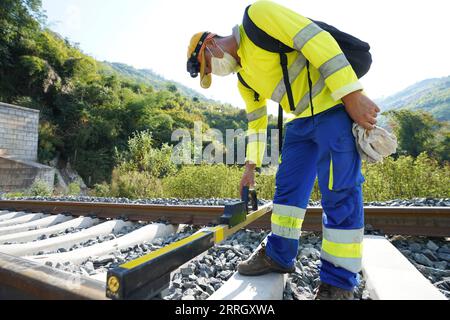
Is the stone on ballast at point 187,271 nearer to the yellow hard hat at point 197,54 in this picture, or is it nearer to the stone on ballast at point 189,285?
the stone on ballast at point 189,285

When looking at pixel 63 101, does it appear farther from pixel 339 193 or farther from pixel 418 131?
pixel 418 131

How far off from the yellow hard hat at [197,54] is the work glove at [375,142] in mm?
1097

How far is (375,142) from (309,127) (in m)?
0.39

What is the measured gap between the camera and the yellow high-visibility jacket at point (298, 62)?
1.43 m

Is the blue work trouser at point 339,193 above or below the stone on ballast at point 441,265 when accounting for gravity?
above

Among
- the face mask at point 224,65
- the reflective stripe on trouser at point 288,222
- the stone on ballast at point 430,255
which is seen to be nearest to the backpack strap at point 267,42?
the face mask at point 224,65

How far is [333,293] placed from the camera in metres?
1.48

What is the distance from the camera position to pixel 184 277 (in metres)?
1.93

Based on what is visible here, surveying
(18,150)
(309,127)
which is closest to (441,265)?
(309,127)

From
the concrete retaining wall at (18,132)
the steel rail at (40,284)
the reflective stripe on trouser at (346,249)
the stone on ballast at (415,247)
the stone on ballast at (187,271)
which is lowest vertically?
the stone on ballast at (187,271)
